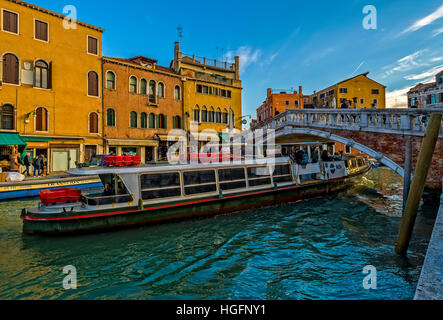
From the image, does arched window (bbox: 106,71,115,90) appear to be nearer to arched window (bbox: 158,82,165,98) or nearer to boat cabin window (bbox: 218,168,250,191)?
arched window (bbox: 158,82,165,98)

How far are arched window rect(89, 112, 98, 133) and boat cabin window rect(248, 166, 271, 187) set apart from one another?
42.8ft

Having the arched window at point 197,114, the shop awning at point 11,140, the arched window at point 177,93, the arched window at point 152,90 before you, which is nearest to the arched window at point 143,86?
the arched window at point 152,90

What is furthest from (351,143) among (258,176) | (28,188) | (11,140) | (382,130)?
(11,140)

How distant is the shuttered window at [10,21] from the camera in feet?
48.7

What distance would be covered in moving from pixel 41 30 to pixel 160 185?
1499cm

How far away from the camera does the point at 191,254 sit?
19.6 feet

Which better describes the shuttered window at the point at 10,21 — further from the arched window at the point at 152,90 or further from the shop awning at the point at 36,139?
the arched window at the point at 152,90

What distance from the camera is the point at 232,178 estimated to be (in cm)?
959

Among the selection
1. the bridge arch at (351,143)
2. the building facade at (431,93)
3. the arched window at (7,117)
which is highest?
the building facade at (431,93)

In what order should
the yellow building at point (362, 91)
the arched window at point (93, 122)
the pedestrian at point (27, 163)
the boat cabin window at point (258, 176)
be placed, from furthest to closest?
the yellow building at point (362, 91)
the arched window at point (93, 122)
the pedestrian at point (27, 163)
the boat cabin window at point (258, 176)

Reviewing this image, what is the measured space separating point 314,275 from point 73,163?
670 inches
